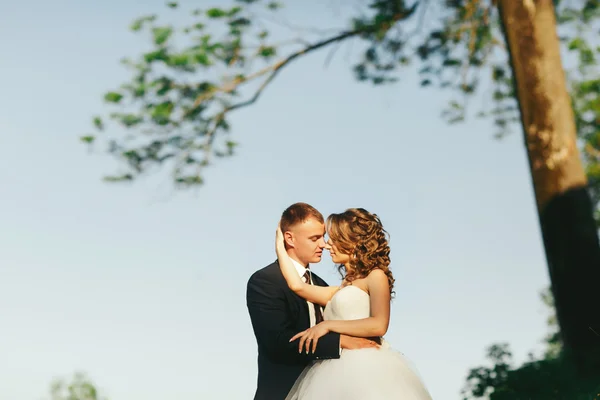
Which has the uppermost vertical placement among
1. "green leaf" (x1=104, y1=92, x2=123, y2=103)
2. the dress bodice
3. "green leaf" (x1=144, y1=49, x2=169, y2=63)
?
"green leaf" (x1=144, y1=49, x2=169, y2=63)

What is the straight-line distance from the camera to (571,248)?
297 inches

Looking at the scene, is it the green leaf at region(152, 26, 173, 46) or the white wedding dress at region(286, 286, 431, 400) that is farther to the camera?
the green leaf at region(152, 26, 173, 46)

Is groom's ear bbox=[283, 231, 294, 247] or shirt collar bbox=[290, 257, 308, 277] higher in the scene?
groom's ear bbox=[283, 231, 294, 247]

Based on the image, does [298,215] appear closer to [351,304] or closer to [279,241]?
[279,241]

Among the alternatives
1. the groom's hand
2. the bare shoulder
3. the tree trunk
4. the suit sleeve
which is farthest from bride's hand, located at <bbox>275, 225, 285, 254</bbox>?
the tree trunk

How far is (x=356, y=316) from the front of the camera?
566cm

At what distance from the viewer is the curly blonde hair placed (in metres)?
5.78

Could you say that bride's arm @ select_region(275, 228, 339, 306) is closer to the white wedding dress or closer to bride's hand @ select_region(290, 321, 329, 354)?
the white wedding dress

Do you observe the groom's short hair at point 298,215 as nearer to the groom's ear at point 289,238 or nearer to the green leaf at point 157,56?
the groom's ear at point 289,238

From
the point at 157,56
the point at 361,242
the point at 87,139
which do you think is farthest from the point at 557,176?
the point at 87,139

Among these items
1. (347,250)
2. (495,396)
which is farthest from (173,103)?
(347,250)

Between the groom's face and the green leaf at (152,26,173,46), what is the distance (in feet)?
27.4

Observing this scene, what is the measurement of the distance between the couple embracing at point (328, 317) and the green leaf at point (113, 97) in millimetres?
8180

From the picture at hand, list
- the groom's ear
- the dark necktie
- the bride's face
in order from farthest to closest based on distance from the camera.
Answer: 1. the dark necktie
2. the groom's ear
3. the bride's face
